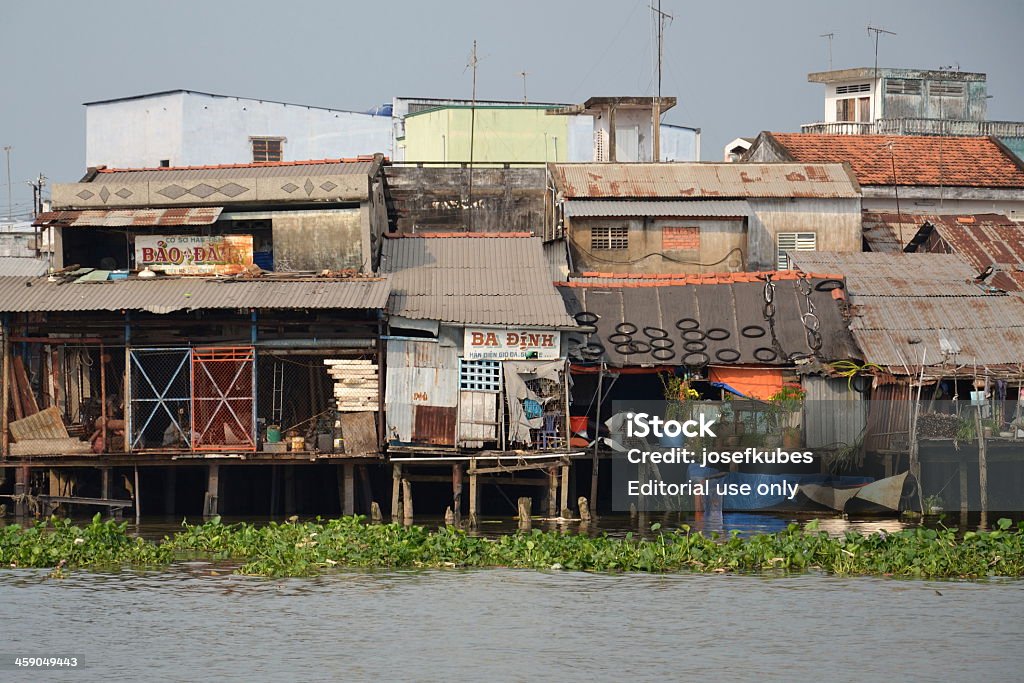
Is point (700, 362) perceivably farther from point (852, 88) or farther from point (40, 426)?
point (852, 88)

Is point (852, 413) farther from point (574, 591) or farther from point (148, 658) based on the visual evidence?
point (148, 658)

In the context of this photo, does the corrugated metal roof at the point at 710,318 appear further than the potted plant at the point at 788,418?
Yes

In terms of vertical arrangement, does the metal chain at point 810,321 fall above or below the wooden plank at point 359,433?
above

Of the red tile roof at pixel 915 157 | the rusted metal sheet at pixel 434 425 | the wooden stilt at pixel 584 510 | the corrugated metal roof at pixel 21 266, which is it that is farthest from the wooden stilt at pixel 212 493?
the red tile roof at pixel 915 157

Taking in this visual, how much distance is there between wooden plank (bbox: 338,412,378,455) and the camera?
3030 cm

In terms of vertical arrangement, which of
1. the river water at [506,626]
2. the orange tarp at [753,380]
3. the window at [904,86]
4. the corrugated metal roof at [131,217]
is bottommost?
A: the river water at [506,626]

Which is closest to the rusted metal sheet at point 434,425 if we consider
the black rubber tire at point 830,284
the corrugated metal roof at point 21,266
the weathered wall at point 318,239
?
the weathered wall at point 318,239

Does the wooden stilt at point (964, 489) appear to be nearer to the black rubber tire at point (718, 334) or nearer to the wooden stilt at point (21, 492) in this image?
the black rubber tire at point (718, 334)

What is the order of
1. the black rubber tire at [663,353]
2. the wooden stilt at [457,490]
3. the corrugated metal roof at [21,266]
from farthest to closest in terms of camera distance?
the corrugated metal roof at [21,266], the black rubber tire at [663,353], the wooden stilt at [457,490]

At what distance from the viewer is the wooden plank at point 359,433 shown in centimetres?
3030

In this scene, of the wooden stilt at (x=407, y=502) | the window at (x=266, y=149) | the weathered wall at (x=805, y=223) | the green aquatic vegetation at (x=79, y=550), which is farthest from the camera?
the window at (x=266, y=149)

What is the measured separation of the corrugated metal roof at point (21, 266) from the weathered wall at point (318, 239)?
947cm

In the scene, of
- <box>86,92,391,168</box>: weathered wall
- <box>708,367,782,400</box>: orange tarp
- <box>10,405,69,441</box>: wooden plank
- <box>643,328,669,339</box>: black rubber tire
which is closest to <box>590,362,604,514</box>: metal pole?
<box>643,328,669,339</box>: black rubber tire

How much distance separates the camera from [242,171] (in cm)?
3588
